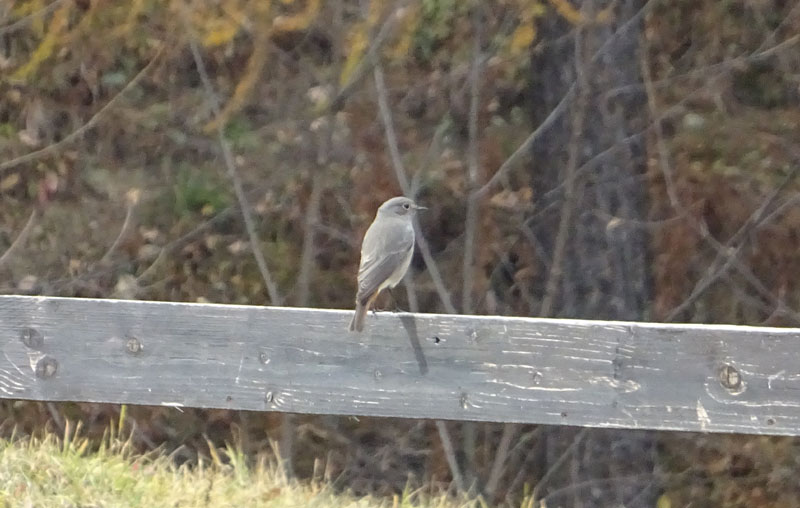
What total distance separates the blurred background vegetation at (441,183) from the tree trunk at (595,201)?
15 mm

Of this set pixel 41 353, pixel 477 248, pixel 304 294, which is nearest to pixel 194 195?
pixel 304 294

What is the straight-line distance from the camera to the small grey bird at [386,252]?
17.3ft

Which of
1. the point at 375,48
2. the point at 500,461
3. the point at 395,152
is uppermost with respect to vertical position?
the point at 375,48

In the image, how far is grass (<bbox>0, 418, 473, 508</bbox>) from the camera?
4285mm

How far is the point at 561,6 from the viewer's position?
581cm

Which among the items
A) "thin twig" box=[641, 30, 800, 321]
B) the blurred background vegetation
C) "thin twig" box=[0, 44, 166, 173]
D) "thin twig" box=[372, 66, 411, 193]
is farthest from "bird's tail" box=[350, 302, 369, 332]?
"thin twig" box=[0, 44, 166, 173]

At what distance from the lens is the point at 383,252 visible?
551 cm

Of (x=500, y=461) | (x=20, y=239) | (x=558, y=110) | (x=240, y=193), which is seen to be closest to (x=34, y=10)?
(x=240, y=193)

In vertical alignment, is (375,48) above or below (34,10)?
below

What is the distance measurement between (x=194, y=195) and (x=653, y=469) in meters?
3.64

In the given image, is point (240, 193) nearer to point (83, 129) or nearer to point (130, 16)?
point (83, 129)

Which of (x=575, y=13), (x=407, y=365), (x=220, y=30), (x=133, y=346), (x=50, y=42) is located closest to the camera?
(x=407, y=365)

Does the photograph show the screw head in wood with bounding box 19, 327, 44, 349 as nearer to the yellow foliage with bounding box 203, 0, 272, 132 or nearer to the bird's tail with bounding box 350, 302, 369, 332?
the bird's tail with bounding box 350, 302, 369, 332

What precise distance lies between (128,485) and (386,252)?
1609mm
